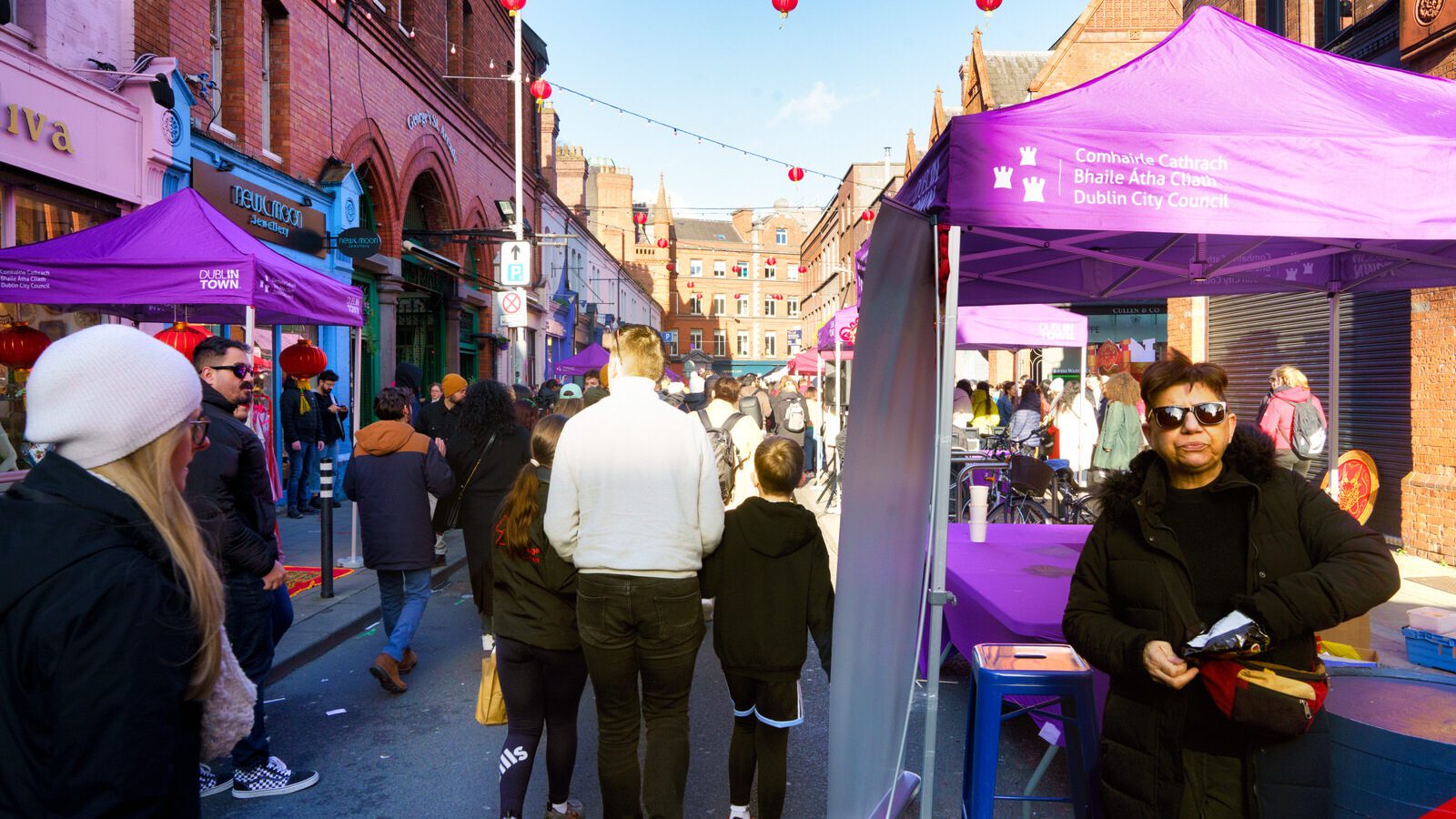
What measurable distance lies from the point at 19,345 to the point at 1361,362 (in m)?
13.6

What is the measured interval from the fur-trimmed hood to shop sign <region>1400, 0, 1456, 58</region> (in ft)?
28.8

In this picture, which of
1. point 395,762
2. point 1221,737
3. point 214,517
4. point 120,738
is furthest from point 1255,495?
point 395,762

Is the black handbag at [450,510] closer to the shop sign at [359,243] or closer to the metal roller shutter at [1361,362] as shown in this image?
the metal roller shutter at [1361,362]

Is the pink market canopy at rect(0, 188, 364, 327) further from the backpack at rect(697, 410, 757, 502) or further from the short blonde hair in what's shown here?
the short blonde hair

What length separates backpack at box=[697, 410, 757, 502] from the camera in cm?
672

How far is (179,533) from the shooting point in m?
1.64

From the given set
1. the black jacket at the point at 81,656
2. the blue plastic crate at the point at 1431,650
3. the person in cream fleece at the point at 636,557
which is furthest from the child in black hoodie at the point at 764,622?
the blue plastic crate at the point at 1431,650

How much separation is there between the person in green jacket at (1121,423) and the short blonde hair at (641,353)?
772 cm

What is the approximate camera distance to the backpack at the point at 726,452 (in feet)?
22.1

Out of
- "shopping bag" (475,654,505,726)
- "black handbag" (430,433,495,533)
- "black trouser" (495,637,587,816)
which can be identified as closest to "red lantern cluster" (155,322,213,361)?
"black handbag" (430,433,495,533)

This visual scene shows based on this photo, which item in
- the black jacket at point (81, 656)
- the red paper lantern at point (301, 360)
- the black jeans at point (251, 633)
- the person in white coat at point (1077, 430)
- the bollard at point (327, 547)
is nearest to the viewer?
the black jacket at point (81, 656)

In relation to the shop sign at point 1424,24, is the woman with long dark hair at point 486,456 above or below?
below

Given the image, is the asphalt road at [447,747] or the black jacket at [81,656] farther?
the asphalt road at [447,747]

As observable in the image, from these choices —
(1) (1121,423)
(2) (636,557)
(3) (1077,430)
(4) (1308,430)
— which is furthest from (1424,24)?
(2) (636,557)
